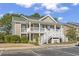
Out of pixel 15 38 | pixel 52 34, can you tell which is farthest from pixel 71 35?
pixel 15 38

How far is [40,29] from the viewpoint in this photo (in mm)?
18281

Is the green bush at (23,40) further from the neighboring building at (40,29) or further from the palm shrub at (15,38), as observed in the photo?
the neighboring building at (40,29)

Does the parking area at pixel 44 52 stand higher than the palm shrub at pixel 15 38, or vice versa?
the palm shrub at pixel 15 38

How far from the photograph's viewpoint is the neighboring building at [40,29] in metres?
16.9

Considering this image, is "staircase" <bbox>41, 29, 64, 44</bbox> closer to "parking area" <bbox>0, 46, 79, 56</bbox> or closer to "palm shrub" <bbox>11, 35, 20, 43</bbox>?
"parking area" <bbox>0, 46, 79, 56</bbox>

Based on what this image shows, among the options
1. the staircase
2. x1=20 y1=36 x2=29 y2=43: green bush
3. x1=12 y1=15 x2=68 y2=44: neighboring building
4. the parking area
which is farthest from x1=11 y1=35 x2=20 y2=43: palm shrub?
the staircase

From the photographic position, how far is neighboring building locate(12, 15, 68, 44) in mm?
16889

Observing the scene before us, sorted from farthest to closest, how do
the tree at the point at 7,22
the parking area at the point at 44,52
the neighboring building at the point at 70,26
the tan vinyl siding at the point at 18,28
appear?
1. the neighboring building at the point at 70,26
2. the tan vinyl siding at the point at 18,28
3. the tree at the point at 7,22
4. the parking area at the point at 44,52

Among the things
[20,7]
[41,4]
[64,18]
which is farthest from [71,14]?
[20,7]

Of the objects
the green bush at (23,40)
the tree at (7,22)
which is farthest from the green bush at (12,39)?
the tree at (7,22)

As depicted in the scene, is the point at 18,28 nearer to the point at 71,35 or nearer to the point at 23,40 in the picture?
the point at 23,40

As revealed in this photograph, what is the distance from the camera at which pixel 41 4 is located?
15.8 m

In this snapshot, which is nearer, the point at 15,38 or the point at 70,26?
the point at 15,38

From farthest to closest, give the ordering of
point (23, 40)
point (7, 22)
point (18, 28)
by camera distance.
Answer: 1. point (18, 28)
2. point (23, 40)
3. point (7, 22)
